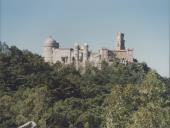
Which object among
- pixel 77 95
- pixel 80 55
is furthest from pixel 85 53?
pixel 77 95

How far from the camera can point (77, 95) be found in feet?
220

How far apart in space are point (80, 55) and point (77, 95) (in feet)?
73.9

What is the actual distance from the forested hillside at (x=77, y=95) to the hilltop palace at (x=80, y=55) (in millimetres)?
1472

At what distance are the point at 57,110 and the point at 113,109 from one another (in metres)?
19.5

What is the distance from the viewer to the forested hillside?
3306 cm

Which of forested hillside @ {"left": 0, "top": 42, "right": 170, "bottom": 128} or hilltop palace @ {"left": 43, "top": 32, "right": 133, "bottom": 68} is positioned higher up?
hilltop palace @ {"left": 43, "top": 32, "right": 133, "bottom": 68}

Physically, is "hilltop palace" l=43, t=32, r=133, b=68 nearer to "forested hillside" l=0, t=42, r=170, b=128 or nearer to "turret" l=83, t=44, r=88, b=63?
"turret" l=83, t=44, r=88, b=63

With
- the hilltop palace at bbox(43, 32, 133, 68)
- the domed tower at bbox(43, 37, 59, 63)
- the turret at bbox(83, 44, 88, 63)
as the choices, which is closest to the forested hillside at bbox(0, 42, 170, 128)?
the hilltop palace at bbox(43, 32, 133, 68)

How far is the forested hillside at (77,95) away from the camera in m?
33.1

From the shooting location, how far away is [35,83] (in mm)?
66000

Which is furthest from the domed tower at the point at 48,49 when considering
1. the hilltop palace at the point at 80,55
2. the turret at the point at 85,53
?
the turret at the point at 85,53

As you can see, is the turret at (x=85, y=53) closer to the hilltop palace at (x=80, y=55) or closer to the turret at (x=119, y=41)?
the hilltop palace at (x=80, y=55)

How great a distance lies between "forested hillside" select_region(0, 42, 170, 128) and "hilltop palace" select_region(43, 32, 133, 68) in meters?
1.47

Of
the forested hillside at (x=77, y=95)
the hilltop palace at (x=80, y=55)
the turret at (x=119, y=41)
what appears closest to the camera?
the forested hillside at (x=77, y=95)
